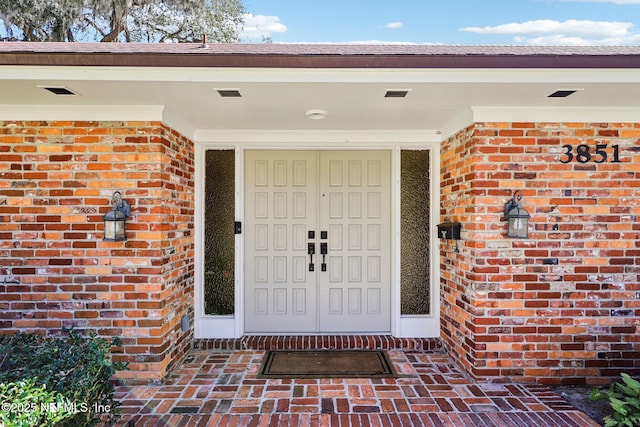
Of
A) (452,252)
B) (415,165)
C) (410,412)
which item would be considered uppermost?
(415,165)

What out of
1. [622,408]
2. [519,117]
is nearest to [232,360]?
[622,408]

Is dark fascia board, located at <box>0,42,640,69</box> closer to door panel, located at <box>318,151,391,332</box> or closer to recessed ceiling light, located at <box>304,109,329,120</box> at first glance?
recessed ceiling light, located at <box>304,109,329,120</box>

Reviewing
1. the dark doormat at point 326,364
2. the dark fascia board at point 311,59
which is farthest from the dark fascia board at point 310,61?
the dark doormat at point 326,364

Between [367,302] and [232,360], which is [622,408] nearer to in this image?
[367,302]

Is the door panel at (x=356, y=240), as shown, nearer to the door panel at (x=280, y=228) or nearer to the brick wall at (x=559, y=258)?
the door panel at (x=280, y=228)

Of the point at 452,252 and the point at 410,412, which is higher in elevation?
the point at 452,252

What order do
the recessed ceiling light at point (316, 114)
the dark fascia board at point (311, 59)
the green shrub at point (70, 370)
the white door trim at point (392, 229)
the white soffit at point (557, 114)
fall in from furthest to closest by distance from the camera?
the white door trim at point (392, 229)
the recessed ceiling light at point (316, 114)
the white soffit at point (557, 114)
the dark fascia board at point (311, 59)
the green shrub at point (70, 370)

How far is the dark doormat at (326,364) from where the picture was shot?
3.67 meters

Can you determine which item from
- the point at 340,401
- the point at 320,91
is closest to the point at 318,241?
the point at 340,401

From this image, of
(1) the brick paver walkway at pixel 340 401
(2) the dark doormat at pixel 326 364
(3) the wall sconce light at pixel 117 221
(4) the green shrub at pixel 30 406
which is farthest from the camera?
(2) the dark doormat at pixel 326 364

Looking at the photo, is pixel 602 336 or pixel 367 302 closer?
pixel 602 336

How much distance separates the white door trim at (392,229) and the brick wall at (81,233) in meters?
0.97

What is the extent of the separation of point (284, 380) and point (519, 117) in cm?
295

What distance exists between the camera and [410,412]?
2990 mm
